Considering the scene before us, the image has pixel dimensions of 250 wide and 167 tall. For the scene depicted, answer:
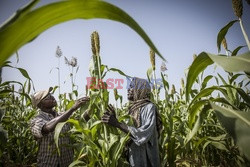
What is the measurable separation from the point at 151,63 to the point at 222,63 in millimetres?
1996

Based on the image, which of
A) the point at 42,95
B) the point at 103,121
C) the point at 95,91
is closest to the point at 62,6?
the point at 103,121

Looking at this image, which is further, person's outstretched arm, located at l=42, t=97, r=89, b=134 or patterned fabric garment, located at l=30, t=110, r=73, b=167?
patterned fabric garment, located at l=30, t=110, r=73, b=167

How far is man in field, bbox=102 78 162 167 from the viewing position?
1.89 metres

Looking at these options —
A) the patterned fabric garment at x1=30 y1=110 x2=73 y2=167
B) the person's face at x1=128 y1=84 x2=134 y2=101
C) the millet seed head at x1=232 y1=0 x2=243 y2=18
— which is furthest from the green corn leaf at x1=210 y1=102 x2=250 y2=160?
the patterned fabric garment at x1=30 y1=110 x2=73 y2=167

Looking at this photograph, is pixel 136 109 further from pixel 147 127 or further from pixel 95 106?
pixel 95 106

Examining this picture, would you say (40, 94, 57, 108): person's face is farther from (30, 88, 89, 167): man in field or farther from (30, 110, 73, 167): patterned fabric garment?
(30, 110, 73, 167): patterned fabric garment

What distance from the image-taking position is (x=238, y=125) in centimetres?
72

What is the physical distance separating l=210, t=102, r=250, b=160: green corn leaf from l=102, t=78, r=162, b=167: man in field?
1.14 meters

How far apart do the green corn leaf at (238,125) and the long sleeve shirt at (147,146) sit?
4.02 ft

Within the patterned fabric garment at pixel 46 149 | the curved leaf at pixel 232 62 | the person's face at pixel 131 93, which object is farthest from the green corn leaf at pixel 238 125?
the patterned fabric garment at pixel 46 149

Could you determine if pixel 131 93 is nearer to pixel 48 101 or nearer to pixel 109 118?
pixel 109 118

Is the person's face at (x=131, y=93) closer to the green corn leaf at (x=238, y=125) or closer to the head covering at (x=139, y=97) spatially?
the head covering at (x=139, y=97)

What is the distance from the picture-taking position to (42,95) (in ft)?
7.95

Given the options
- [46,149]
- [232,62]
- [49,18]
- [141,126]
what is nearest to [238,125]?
[232,62]
